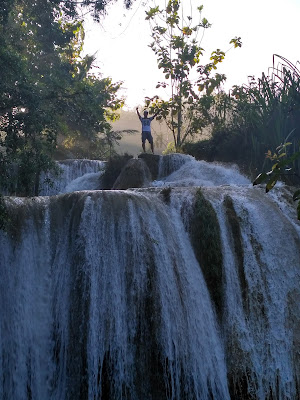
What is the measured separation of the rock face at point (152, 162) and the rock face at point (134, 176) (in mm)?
242

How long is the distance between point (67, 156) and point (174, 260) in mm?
14166

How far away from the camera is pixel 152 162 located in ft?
40.7

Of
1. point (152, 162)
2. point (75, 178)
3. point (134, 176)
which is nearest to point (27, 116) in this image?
point (134, 176)

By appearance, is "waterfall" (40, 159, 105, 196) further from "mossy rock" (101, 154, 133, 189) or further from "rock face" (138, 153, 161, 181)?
"rock face" (138, 153, 161, 181)

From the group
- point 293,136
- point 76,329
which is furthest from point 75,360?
point 293,136

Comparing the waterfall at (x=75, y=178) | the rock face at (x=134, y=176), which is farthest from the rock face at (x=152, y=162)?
the waterfall at (x=75, y=178)

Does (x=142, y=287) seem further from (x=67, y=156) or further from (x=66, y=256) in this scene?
(x=67, y=156)

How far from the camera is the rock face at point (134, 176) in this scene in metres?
11.4

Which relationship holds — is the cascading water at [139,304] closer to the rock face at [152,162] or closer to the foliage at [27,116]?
the foliage at [27,116]

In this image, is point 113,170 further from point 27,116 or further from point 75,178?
point 27,116

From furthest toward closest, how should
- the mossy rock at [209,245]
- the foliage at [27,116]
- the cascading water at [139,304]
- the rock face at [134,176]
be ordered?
the rock face at [134,176] < the foliage at [27,116] < the mossy rock at [209,245] < the cascading water at [139,304]

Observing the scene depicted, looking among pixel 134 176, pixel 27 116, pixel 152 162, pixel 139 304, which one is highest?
pixel 27 116

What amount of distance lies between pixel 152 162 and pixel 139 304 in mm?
6927

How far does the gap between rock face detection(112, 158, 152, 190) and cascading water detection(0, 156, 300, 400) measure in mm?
4128
